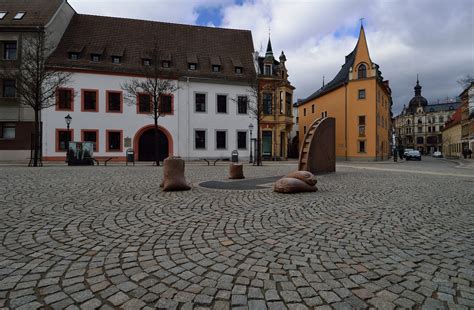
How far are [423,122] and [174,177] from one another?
386ft

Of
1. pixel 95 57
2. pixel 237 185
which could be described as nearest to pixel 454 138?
pixel 237 185

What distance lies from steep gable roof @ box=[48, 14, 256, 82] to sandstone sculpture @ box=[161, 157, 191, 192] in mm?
18774

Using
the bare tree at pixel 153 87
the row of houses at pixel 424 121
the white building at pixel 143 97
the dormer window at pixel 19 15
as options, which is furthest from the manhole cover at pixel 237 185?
the row of houses at pixel 424 121

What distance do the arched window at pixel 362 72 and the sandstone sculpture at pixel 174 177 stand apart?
34.5 metres

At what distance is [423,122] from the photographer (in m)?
101

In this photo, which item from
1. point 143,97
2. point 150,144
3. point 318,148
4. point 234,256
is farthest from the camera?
point 150,144

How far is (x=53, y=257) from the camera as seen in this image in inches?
122

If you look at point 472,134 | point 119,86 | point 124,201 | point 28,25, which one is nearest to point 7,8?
point 28,25

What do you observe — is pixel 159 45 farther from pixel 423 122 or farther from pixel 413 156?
pixel 423 122

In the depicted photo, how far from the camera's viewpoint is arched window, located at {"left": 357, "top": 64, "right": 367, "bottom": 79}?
3553 cm

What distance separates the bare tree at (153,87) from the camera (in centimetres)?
2120

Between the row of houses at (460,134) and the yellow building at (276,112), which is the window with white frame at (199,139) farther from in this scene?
the row of houses at (460,134)

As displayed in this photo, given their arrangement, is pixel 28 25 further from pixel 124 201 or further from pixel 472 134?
pixel 472 134

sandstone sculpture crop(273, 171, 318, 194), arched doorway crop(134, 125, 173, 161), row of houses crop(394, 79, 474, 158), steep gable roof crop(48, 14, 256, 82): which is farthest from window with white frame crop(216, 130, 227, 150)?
row of houses crop(394, 79, 474, 158)
